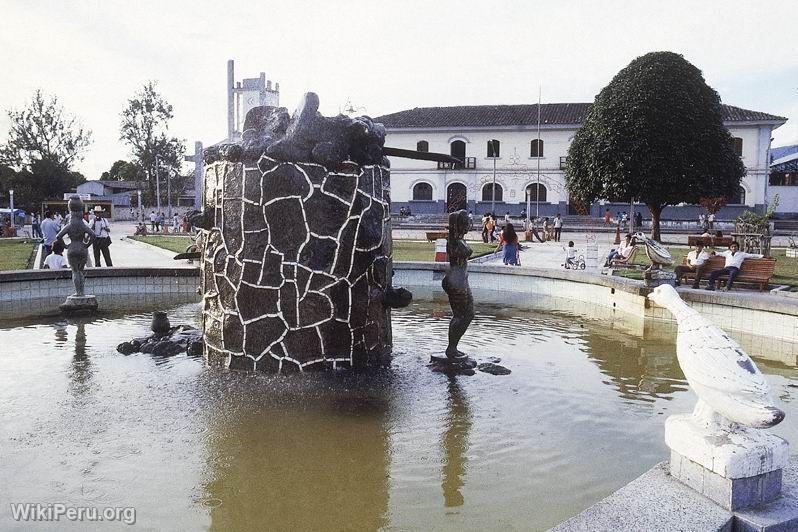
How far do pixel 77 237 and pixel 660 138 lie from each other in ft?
65.5

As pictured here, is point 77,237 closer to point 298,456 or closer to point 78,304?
point 78,304

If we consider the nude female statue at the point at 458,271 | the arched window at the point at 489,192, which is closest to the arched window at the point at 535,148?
the arched window at the point at 489,192

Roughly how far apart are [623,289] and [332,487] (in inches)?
315

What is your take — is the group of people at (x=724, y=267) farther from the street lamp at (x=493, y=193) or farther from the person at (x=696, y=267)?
the street lamp at (x=493, y=193)

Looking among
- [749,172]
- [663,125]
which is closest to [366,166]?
[663,125]

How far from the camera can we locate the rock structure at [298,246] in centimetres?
656

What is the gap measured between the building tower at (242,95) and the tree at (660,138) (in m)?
12.7

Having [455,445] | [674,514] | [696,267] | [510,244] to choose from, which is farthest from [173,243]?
[674,514]

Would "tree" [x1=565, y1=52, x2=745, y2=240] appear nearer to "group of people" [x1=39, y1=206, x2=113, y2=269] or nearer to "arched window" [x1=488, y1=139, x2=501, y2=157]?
"group of people" [x1=39, y1=206, x2=113, y2=269]

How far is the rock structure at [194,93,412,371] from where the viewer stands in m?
6.56

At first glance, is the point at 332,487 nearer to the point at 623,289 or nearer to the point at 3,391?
the point at 3,391

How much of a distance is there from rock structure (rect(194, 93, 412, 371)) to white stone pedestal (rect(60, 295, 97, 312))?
4.59 meters

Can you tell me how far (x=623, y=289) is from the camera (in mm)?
11055

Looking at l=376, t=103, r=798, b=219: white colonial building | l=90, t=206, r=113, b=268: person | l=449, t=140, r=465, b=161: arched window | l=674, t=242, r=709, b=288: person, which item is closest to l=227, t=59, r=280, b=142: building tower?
l=90, t=206, r=113, b=268: person
